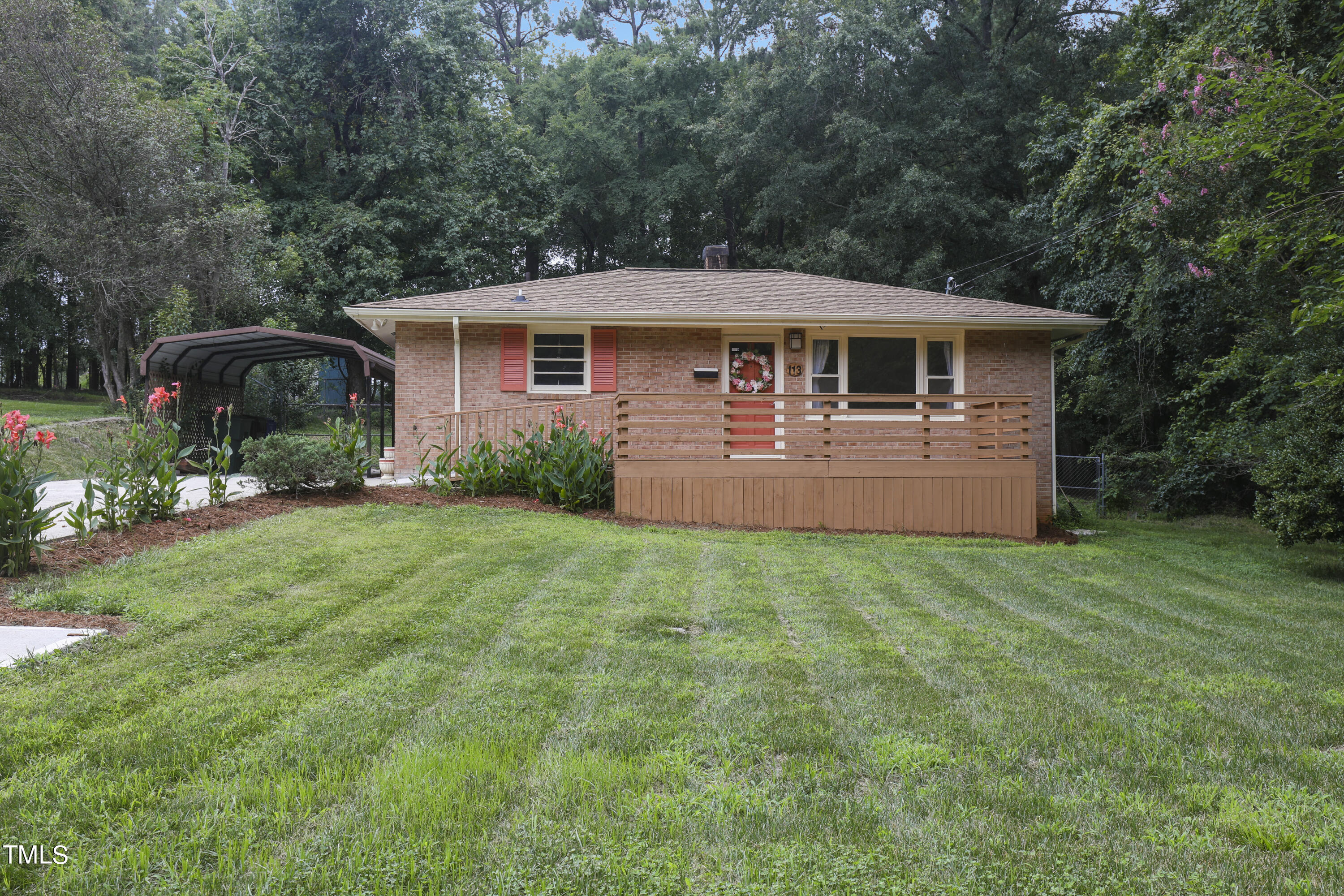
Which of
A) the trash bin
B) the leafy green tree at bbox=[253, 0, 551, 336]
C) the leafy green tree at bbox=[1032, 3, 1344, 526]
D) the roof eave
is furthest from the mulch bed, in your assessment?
the leafy green tree at bbox=[253, 0, 551, 336]

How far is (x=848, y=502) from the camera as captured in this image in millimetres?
Answer: 10555

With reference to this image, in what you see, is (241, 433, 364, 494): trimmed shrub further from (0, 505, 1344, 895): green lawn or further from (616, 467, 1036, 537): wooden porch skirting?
(616, 467, 1036, 537): wooden porch skirting

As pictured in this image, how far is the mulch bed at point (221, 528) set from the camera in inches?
163

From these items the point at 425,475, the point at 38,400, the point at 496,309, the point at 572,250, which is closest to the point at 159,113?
the point at 38,400

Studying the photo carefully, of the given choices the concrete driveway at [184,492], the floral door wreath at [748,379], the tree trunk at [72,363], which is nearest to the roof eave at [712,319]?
the floral door wreath at [748,379]

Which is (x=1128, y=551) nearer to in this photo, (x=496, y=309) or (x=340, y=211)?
(x=496, y=309)

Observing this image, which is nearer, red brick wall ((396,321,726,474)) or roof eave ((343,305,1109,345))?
roof eave ((343,305,1109,345))

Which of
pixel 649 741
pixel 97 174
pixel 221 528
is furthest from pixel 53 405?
pixel 649 741

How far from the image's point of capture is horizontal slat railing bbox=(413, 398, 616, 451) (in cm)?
1134

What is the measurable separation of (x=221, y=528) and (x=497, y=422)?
18.8ft

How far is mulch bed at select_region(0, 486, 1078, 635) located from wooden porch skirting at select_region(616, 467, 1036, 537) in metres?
0.19

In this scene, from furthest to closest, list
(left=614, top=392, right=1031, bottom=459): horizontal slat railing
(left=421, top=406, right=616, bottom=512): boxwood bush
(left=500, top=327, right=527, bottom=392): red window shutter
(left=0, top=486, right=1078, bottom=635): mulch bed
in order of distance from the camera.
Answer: (left=500, top=327, right=527, bottom=392): red window shutter, (left=614, top=392, right=1031, bottom=459): horizontal slat railing, (left=421, top=406, right=616, bottom=512): boxwood bush, (left=0, top=486, right=1078, bottom=635): mulch bed

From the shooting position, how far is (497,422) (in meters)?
12.3

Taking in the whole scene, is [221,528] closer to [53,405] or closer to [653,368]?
[653,368]
